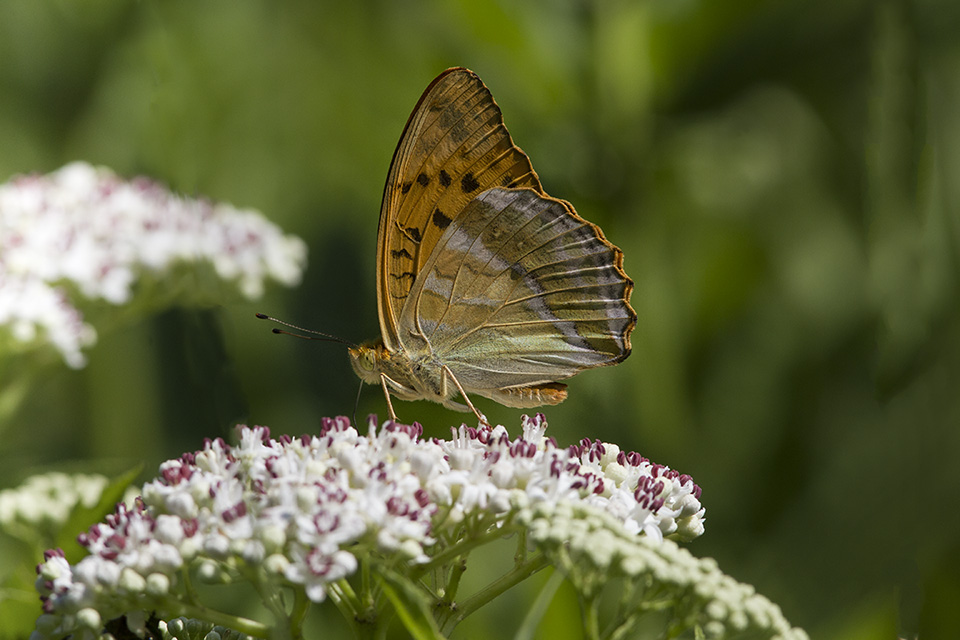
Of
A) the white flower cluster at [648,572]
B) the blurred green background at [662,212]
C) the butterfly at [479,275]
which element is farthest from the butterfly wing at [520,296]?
the white flower cluster at [648,572]

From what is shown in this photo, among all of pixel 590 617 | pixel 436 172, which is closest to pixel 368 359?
pixel 436 172

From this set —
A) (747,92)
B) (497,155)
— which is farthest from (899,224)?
(497,155)

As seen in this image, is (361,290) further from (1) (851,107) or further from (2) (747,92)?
(1) (851,107)

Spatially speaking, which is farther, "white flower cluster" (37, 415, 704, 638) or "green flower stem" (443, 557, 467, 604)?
"green flower stem" (443, 557, 467, 604)

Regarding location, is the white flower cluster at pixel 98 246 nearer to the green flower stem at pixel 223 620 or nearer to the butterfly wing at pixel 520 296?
the butterfly wing at pixel 520 296

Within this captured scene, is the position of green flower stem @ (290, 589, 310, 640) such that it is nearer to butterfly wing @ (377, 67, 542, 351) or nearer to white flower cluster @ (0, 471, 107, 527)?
white flower cluster @ (0, 471, 107, 527)

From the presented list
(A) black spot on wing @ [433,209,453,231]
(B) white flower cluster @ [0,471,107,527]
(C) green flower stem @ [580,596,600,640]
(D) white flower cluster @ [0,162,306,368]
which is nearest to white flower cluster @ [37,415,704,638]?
(C) green flower stem @ [580,596,600,640]
